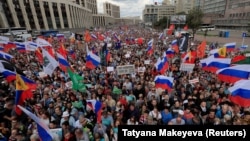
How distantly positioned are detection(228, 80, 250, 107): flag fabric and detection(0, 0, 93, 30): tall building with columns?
166ft

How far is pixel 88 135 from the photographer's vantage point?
4840 mm

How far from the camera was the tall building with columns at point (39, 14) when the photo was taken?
50.8 metres

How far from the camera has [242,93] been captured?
5.42 metres

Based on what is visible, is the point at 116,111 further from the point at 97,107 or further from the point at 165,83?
the point at 165,83

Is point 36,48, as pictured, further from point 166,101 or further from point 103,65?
point 166,101

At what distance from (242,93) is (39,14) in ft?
206

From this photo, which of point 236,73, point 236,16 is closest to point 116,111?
point 236,73

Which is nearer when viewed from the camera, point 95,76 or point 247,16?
point 95,76

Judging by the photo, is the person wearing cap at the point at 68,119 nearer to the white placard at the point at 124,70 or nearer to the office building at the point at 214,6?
the white placard at the point at 124,70

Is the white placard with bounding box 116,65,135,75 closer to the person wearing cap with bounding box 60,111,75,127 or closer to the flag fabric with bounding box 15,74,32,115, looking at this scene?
the person wearing cap with bounding box 60,111,75,127

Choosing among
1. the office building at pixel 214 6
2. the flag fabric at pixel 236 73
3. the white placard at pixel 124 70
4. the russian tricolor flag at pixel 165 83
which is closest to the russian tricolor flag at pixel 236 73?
the flag fabric at pixel 236 73

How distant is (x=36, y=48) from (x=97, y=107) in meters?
9.60

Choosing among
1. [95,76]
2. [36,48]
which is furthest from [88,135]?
[36,48]

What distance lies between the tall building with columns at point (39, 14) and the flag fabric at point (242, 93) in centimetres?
5045
